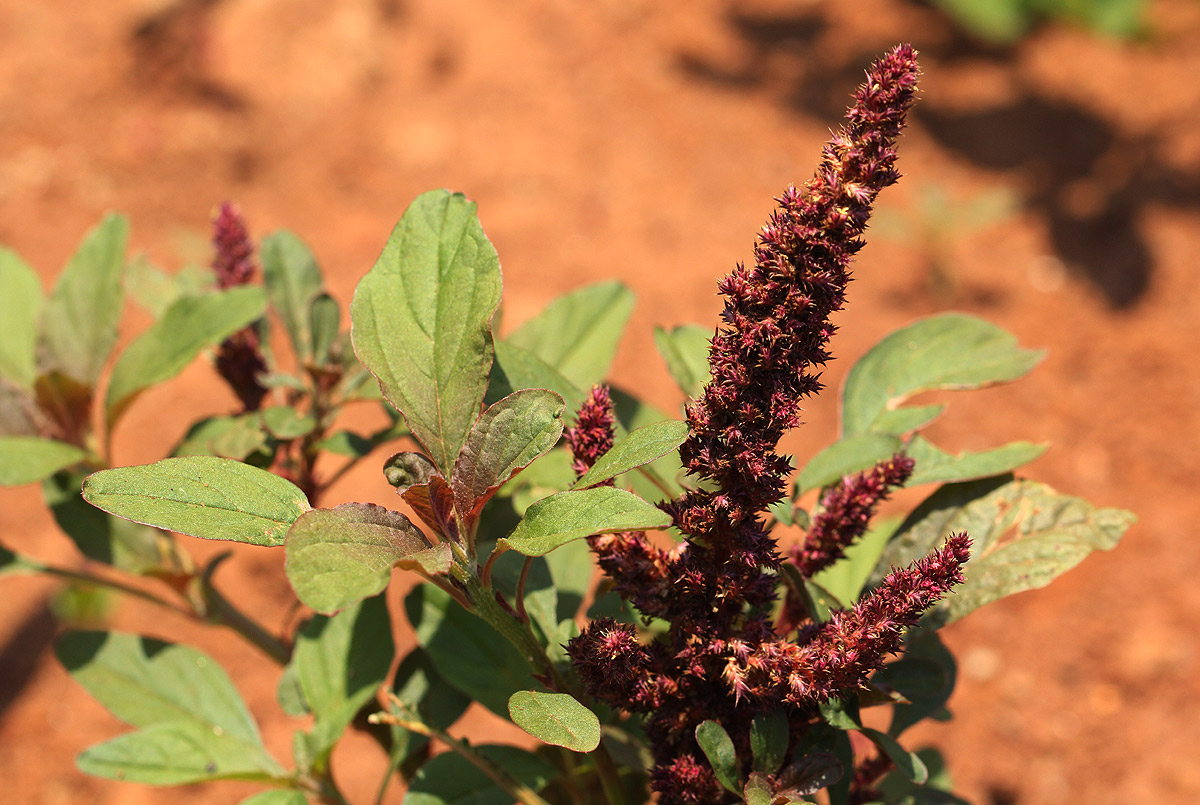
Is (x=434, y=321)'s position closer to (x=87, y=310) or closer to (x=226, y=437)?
(x=226, y=437)

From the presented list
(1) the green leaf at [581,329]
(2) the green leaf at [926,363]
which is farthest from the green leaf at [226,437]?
(2) the green leaf at [926,363]

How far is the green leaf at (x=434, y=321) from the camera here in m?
0.89

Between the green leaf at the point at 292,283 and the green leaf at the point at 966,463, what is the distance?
786 millimetres

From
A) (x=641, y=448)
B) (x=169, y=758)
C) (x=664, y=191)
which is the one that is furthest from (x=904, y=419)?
(x=664, y=191)

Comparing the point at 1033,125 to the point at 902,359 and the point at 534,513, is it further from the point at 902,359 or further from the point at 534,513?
the point at 534,513

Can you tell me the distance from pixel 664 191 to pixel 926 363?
424 centimetres

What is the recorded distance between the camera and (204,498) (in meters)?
0.79

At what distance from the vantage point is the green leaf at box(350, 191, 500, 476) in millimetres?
894

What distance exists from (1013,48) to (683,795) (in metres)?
6.17

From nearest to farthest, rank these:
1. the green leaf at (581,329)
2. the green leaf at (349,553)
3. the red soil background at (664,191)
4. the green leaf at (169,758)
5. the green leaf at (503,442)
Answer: the green leaf at (349,553)
the green leaf at (503,442)
the green leaf at (169,758)
the green leaf at (581,329)
the red soil background at (664,191)

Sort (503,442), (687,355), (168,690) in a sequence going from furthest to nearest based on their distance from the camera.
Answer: (168,690), (687,355), (503,442)

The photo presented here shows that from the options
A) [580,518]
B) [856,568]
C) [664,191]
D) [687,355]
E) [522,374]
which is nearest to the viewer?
[580,518]

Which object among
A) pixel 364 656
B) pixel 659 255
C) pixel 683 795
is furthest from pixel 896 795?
pixel 659 255

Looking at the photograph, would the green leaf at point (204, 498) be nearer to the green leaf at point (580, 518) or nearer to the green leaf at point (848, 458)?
the green leaf at point (580, 518)
